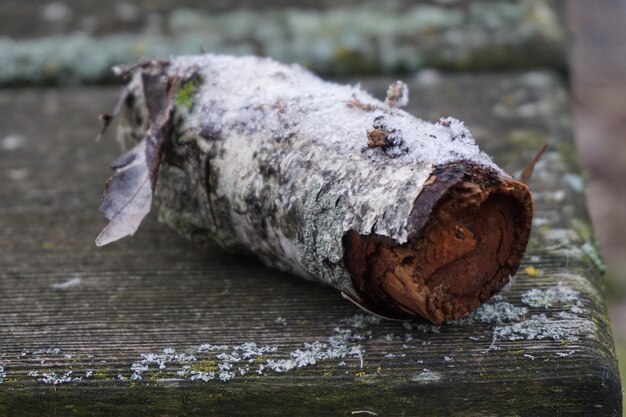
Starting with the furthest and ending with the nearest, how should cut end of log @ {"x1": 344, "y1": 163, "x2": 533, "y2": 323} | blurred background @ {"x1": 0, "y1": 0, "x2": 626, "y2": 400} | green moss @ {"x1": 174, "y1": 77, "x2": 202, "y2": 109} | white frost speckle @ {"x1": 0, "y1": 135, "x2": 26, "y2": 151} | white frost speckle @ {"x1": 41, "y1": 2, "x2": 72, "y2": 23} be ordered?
1. white frost speckle @ {"x1": 41, "y1": 2, "x2": 72, "y2": 23}
2. blurred background @ {"x1": 0, "y1": 0, "x2": 626, "y2": 400}
3. white frost speckle @ {"x1": 0, "y1": 135, "x2": 26, "y2": 151}
4. green moss @ {"x1": 174, "y1": 77, "x2": 202, "y2": 109}
5. cut end of log @ {"x1": 344, "y1": 163, "x2": 533, "y2": 323}

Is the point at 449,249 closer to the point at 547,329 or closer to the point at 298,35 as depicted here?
the point at 547,329

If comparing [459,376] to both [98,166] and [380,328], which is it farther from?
[98,166]

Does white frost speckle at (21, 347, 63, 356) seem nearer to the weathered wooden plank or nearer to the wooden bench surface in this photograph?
the wooden bench surface

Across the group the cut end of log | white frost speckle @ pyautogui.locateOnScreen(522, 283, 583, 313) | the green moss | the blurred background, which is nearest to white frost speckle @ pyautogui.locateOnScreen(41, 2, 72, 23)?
the blurred background

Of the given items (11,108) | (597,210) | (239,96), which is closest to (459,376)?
(239,96)

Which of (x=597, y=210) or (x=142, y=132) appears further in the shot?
(x=597, y=210)

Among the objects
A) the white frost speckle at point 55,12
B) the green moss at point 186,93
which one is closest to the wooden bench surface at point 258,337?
the green moss at point 186,93
